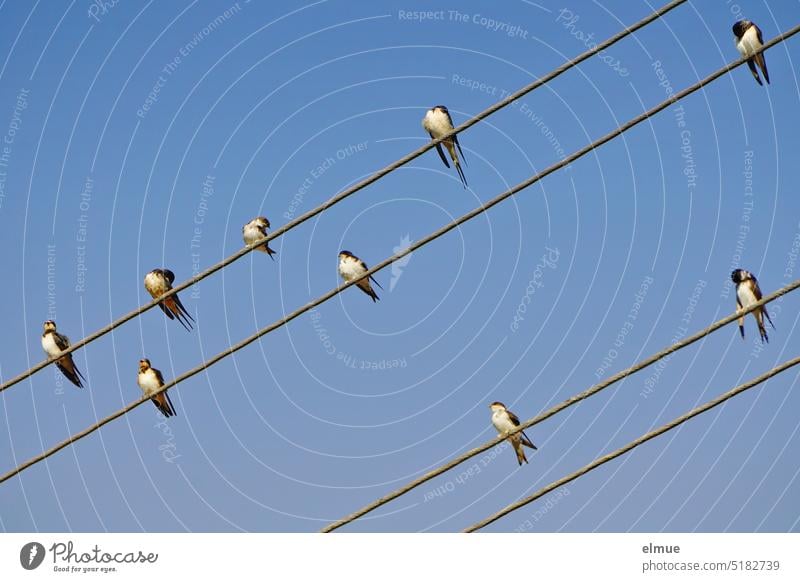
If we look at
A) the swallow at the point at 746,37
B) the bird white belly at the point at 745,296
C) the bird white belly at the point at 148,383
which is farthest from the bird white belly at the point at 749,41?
the bird white belly at the point at 148,383

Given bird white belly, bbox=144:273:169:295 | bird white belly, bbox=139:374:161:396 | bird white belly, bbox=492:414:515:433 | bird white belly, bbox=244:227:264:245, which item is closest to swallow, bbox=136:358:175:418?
bird white belly, bbox=139:374:161:396

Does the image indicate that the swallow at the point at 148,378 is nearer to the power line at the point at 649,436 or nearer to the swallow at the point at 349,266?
the swallow at the point at 349,266

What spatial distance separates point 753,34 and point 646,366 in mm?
7786

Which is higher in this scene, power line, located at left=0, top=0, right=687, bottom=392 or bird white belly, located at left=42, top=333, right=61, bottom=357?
bird white belly, located at left=42, top=333, right=61, bottom=357

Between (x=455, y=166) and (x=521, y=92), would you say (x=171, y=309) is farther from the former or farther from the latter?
(x=521, y=92)

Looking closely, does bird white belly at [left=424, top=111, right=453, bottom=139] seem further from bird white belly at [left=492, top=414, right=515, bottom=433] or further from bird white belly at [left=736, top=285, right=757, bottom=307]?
bird white belly at [left=736, top=285, right=757, bottom=307]

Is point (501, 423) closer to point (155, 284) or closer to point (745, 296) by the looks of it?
point (745, 296)

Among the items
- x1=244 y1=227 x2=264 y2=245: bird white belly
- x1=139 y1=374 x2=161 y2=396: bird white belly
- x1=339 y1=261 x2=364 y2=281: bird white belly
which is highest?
x1=244 y1=227 x2=264 y2=245: bird white belly

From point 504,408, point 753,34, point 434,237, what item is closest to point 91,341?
point 434,237

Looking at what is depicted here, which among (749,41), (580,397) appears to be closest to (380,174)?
(580,397)

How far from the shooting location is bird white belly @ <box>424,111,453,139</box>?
1594cm

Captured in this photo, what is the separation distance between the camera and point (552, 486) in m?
7.73

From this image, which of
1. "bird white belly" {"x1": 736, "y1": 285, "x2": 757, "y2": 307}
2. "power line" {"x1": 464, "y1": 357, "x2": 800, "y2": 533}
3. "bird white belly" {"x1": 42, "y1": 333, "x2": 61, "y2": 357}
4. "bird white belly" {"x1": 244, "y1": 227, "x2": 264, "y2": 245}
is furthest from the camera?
"bird white belly" {"x1": 244, "y1": 227, "x2": 264, "y2": 245}

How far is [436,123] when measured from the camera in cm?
1595
